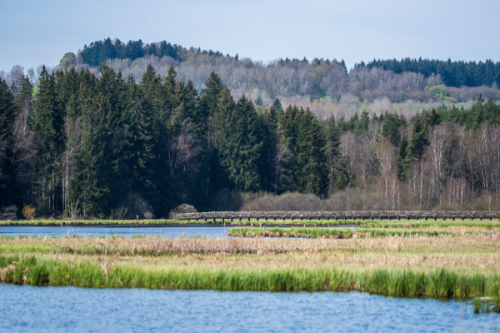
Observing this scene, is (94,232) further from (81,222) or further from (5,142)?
(5,142)

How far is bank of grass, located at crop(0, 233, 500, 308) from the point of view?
21672mm

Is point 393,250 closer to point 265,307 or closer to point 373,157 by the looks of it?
point 265,307

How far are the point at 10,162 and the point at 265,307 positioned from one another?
183 ft

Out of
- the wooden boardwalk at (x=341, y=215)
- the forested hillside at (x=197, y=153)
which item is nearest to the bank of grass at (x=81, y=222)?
the wooden boardwalk at (x=341, y=215)

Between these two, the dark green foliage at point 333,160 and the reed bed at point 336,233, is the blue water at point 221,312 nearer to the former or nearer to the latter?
the reed bed at point 336,233

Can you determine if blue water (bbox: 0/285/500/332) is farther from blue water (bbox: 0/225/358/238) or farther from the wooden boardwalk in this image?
the wooden boardwalk

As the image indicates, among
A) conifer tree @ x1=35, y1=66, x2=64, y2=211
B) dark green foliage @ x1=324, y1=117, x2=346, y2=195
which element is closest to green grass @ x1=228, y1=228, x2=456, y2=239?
conifer tree @ x1=35, y1=66, x2=64, y2=211

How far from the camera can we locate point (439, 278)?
846 inches

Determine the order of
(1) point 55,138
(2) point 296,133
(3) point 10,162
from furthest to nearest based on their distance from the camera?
(2) point 296,133 < (1) point 55,138 < (3) point 10,162

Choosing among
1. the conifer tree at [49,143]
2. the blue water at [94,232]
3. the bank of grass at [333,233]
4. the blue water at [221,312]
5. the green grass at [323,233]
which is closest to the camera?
the blue water at [221,312]

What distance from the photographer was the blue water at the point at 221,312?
1752cm

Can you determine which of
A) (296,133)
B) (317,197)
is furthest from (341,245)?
(296,133)

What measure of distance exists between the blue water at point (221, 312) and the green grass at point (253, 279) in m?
0.54

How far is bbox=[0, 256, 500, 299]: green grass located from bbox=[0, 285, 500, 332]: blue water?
0.54m
